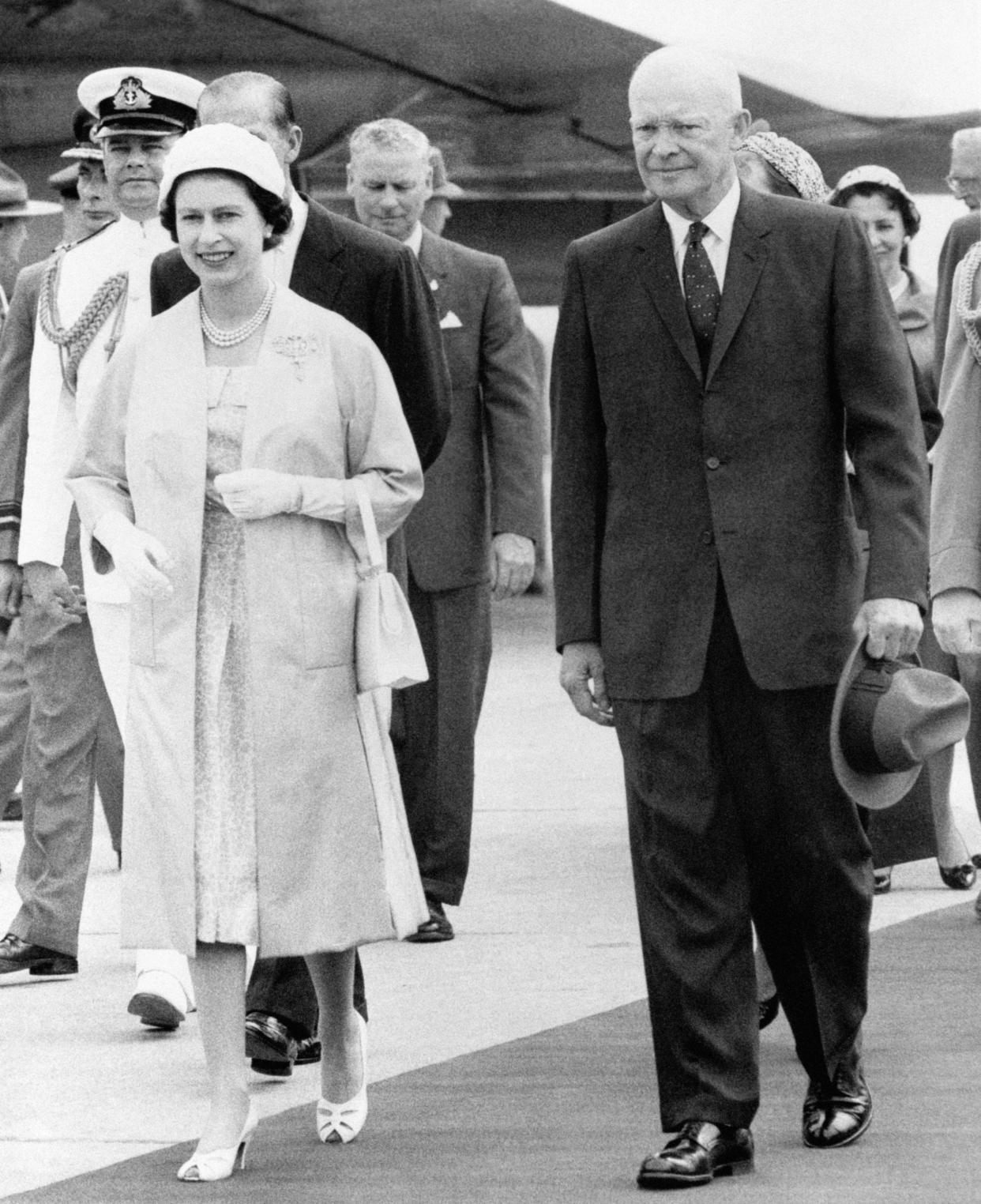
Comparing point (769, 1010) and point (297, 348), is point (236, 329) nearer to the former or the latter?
point (297, 348)

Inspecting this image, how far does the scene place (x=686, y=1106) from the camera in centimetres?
450

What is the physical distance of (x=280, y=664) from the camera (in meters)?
4.60

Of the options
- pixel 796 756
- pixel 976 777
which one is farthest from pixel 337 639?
pixel 976 777

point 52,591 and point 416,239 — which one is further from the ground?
point 416,239

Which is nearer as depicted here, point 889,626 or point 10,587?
point 889,626

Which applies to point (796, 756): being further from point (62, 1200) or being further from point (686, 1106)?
point (62, 1200)

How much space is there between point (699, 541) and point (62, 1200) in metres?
1.49

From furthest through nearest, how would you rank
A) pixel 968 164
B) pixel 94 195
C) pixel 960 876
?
pixel 968 164, pixel 960 876, pixel 94 195

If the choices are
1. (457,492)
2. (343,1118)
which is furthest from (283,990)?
(457,492)

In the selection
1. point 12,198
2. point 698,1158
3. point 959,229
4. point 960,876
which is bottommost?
point 960,876

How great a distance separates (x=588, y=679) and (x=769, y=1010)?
51.1 inches

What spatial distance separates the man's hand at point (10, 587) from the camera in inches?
248

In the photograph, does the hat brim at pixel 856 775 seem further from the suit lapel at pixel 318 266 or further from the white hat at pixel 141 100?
the white hat at pixel 141 100

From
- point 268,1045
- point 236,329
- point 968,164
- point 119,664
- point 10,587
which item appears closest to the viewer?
point 236,329
